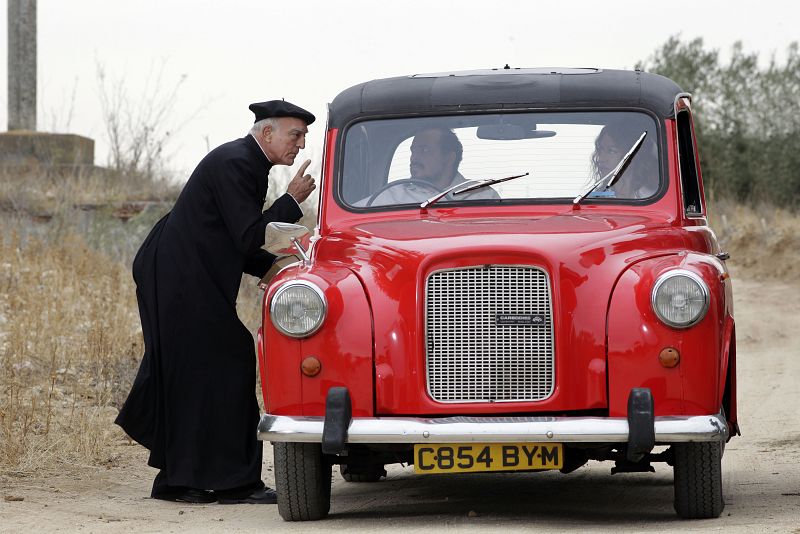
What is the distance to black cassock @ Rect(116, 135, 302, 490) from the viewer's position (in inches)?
255

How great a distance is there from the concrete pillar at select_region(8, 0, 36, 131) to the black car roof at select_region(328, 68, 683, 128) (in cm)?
1215

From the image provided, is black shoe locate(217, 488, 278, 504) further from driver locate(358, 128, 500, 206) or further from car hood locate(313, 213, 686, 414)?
driver locate(358, 128, 500, 206)

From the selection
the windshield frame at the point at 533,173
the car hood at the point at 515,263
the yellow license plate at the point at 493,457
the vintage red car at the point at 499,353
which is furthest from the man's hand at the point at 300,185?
the yellow license plate at the point at 493,457

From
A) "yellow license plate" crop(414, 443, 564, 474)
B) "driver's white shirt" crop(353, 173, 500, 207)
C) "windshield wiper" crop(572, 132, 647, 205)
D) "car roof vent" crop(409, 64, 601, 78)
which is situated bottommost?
"yellow license plate" crop(414, 443, 564, 474)

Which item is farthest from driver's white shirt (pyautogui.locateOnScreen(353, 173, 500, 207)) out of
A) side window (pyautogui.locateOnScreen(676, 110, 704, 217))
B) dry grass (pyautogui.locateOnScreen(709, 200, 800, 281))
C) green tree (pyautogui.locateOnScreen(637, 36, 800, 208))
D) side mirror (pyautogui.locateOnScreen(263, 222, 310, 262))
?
green tree (pyautogui.locateOnScreen(637, 36, 800, 208))

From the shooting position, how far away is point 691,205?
676cm

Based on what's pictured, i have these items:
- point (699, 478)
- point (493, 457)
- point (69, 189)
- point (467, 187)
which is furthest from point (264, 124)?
point (69, 189)

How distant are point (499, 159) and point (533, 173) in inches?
7.3

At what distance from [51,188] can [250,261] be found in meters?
10.5

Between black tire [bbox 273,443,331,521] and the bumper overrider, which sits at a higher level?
the bumper overrider

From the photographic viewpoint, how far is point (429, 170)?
6.59 meters

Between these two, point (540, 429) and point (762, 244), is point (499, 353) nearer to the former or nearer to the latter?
point (540, 429)

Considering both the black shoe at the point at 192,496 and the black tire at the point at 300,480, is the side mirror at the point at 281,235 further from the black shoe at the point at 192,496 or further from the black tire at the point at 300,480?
the black shoe at the point at 192,496

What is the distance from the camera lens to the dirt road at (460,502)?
18.4ft
